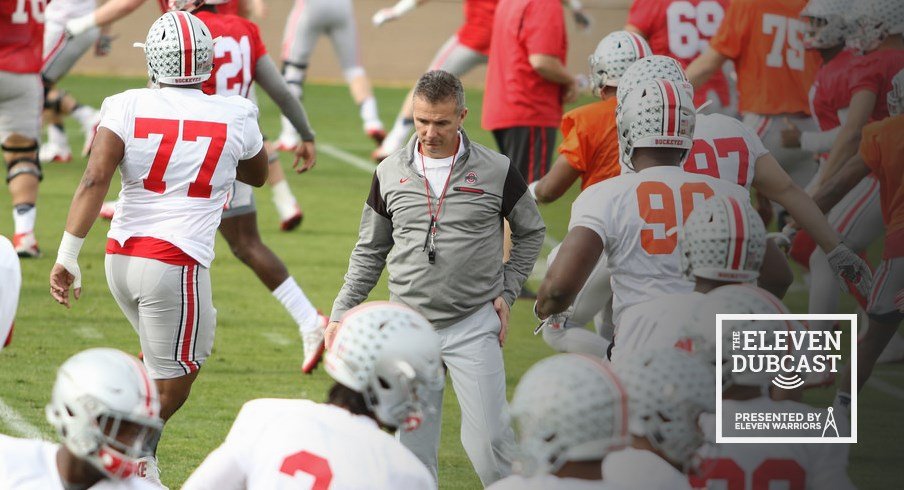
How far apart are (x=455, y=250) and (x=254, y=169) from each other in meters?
1.10

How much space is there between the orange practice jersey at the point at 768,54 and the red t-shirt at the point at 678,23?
2.57 feet

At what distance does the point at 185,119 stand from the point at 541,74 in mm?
4111

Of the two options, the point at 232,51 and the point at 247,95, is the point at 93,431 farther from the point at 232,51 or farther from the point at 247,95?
the point at 247,95

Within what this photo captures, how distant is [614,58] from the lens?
19.4 ft

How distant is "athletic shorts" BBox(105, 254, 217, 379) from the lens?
5332 mm

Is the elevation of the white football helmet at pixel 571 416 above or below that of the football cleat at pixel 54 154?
above

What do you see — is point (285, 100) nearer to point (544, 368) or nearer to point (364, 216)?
point (364, 216)

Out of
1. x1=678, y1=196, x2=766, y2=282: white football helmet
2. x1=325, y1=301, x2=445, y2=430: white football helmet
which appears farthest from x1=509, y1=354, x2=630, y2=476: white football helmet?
x1=678, y1=196, x2=766, y2=282: white football helmet

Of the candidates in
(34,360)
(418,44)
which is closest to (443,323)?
(34,360)

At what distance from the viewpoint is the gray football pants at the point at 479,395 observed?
16.6 feet

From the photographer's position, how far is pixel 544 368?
125 inches

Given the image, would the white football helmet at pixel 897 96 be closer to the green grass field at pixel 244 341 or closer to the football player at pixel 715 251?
the green grass field at pixel 244 341

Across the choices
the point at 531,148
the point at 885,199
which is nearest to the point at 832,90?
the point at 885,199

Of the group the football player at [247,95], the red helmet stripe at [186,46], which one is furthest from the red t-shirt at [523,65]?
the red helmet stripe at [186,46]
